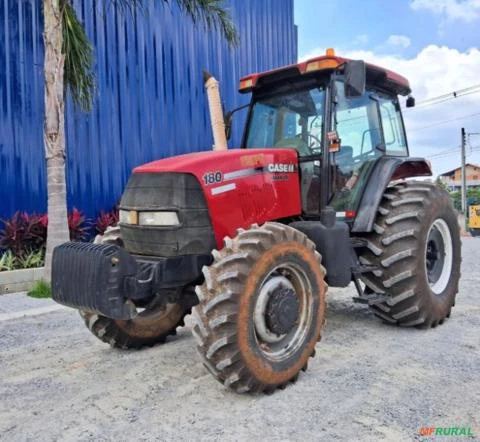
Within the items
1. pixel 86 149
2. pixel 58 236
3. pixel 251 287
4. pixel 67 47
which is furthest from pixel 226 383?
pixel 86 149

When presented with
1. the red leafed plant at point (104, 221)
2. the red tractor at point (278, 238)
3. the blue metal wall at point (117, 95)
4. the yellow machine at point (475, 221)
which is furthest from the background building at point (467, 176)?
the red tractor at point (278, 238)

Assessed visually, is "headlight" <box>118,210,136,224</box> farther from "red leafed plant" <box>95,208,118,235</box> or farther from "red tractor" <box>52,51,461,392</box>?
"red leafed plant" <box>95,208,118,235</box>

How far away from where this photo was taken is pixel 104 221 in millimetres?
9617

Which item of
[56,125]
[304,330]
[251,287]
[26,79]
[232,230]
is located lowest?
[304,330]

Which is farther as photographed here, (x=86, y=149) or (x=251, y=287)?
(x=86, y=149)

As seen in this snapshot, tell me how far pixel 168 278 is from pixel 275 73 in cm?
236

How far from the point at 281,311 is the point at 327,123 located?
1852mm

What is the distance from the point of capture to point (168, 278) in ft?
11.6

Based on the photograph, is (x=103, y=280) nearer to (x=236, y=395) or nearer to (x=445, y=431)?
(x=236, y=395)

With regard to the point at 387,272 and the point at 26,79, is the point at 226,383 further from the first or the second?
the point at 26,79

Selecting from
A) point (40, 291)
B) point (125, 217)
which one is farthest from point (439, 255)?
point (40, 291)

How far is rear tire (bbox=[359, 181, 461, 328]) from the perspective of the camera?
14.6 feet

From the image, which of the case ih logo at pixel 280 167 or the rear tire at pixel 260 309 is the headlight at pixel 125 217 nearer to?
the rear tire at pixel 260 309

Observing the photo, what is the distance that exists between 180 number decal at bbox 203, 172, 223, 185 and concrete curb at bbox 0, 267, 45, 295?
204 inches
